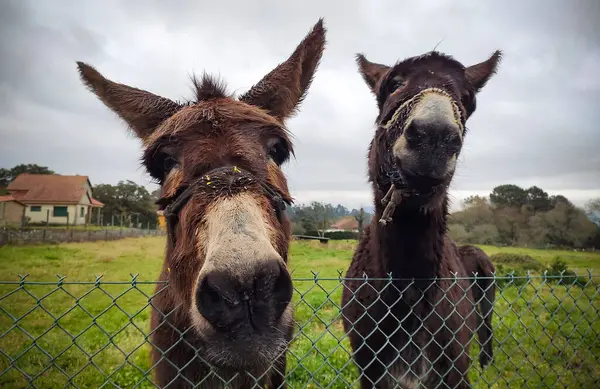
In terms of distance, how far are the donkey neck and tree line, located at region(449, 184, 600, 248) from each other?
89.1 ft

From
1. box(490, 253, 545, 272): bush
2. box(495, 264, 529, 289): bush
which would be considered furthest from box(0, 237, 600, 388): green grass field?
box(490, 253, 545, 272): bush

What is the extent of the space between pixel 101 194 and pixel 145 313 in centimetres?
5575

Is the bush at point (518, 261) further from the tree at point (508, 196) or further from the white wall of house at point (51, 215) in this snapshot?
the white wall of house at point (51, 215)

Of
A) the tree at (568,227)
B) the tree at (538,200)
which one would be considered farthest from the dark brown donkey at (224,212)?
the tree at (538,200)

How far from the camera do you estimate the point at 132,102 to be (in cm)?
307

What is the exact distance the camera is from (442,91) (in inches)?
132

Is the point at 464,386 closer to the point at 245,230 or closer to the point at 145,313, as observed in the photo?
the point at 245,230

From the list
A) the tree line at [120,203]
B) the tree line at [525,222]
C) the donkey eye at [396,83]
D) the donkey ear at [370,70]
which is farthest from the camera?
the tree line at [120,203]

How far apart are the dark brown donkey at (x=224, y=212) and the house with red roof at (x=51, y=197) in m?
42.7

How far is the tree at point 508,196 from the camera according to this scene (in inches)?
1598

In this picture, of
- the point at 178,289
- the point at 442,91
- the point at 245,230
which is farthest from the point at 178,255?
the point at 442,91

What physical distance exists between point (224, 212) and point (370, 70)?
4.06 meters

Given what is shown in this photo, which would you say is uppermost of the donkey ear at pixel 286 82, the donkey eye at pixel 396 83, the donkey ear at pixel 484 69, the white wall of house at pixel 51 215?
the donkey ear at pixel 484 69

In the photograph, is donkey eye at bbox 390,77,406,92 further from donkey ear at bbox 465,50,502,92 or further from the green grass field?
the green grass field
